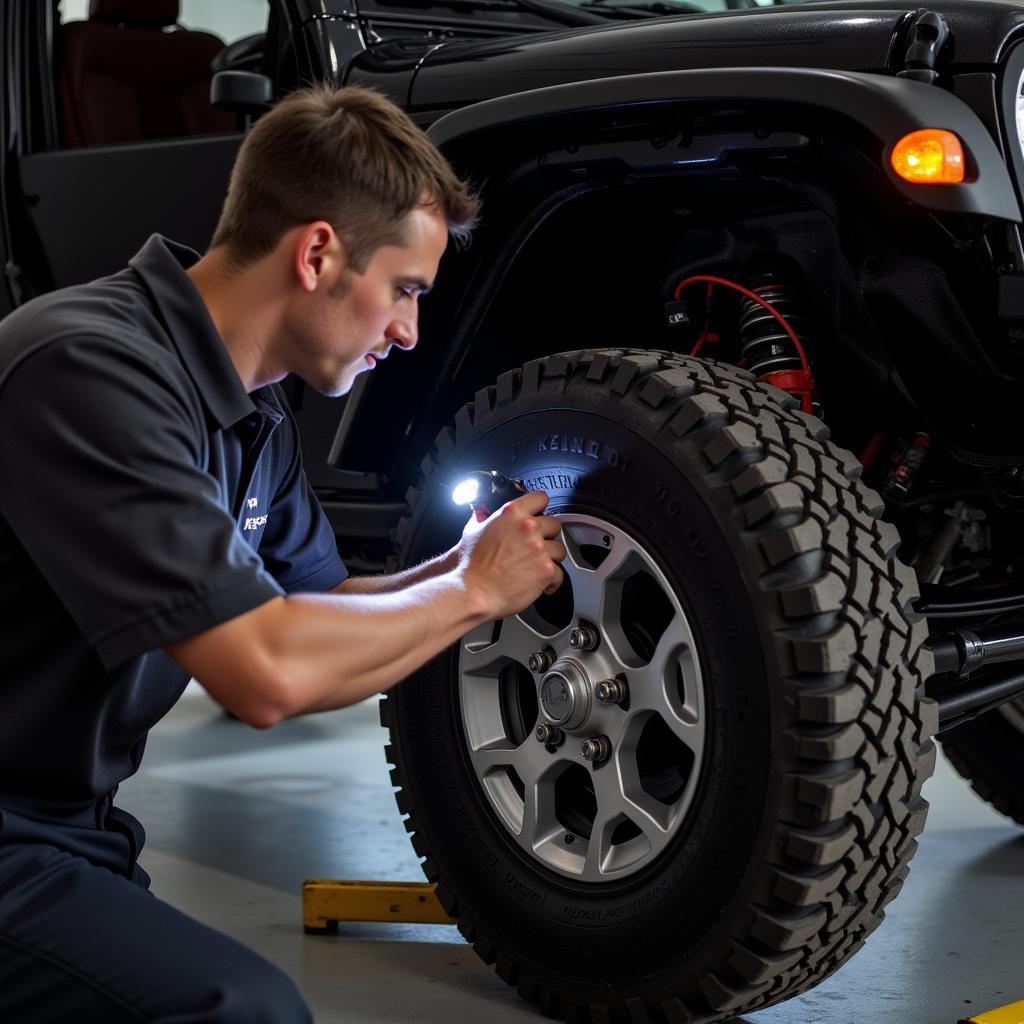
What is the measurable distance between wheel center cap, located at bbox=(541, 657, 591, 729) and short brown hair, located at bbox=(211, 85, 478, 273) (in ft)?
2.48

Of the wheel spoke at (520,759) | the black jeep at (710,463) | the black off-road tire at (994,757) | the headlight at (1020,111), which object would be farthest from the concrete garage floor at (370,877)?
the headlight at (1020,111)

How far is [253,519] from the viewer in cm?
210

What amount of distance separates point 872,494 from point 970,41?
0.67m

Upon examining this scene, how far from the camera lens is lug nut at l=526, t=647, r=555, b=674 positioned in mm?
2385

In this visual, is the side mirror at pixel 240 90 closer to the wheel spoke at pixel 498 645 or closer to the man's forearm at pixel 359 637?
the wheel spoke at pixel 498 645

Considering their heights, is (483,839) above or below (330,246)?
below

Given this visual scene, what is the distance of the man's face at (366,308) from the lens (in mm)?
1845

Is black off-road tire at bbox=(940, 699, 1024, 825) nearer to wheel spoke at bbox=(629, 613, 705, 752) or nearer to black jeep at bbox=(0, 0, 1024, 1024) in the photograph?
black jeep at bbox=(0, 0, 1024, 1024)

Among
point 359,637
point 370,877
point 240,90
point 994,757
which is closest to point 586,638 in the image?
point 359,637

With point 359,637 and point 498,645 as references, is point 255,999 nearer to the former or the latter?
point 359,637

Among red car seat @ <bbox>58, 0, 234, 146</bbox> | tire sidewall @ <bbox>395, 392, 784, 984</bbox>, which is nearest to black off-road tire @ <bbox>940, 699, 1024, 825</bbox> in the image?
tire sidewall @ <bbox>395, 392, 784, 984</bbox>

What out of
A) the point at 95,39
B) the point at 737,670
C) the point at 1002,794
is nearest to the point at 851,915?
the point at 737,670

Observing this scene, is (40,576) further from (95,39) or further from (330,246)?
(95,39)

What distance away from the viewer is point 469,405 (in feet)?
8.52
